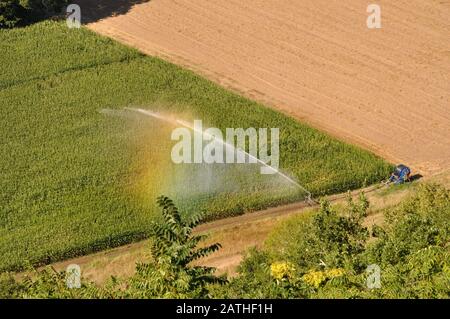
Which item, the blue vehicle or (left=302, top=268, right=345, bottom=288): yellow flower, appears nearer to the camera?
(left=302, top=268, right=345, bottom=288): yellow flower

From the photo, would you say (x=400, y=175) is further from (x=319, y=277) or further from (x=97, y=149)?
(x=319, y=277)

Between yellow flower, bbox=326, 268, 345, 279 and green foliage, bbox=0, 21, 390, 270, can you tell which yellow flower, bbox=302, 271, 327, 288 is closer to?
yellow flower, bbox=326, 268, 345, 279

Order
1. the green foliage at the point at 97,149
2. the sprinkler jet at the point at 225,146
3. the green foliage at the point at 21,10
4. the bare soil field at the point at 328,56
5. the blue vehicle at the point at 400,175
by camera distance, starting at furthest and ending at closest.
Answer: the green foliage at the point at 21,10
the bare soil field at the point at 328,56
the sprinkler jet at the point at 225,146
the blue vehicle at the point at 400,175
the green foliage at the point at 97,149

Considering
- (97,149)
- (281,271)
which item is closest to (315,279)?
(281,271)

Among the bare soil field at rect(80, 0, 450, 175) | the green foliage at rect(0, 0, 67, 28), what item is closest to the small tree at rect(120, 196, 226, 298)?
the bare soil field at rect(80, 0, 450, 175)

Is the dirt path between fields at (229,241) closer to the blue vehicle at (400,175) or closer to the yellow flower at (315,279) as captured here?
the blue vehicle at (400,175)

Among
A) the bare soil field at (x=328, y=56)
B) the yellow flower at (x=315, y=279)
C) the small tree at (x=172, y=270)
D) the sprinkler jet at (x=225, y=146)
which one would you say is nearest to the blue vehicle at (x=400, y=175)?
the bare soil field at (x=328, y=56)

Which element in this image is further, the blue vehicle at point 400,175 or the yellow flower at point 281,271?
the blue vehicle at point 400,175
